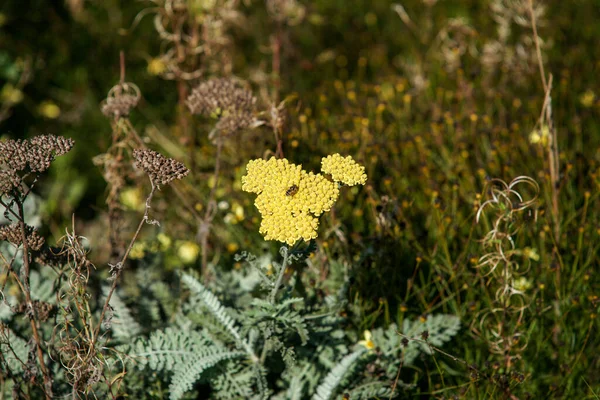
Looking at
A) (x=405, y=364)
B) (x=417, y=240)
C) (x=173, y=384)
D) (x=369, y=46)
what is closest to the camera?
(x=173, y=384)

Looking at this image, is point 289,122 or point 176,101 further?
point 176,101

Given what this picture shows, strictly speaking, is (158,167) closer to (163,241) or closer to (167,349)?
(167,349)

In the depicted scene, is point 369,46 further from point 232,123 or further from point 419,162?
point 232,123

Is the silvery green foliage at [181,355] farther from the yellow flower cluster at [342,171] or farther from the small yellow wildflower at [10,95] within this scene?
the small yellow wildflower at [10,95]

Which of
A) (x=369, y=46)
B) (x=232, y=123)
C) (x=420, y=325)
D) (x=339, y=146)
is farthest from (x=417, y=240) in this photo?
(x=369, y=46)

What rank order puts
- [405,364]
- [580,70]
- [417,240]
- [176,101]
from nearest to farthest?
[405,364] < [417,240] < [580,70] < [176,101]

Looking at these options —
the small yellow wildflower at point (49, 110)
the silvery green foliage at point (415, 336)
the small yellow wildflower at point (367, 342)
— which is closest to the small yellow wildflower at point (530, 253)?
the silvery green foliage at point (415, 336)
